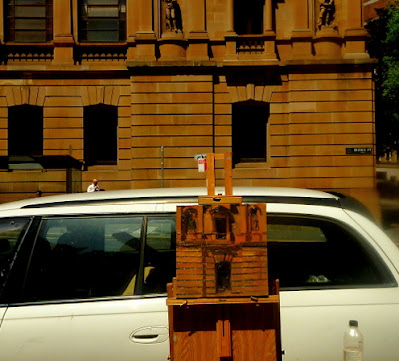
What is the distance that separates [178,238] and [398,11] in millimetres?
33996

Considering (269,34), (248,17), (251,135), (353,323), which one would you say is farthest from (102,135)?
(353,323)

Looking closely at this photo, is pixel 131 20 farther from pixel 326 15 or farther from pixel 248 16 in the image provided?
pixel 326 15

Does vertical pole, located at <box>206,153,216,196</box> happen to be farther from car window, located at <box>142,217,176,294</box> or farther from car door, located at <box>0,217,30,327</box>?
car door, located at <box>0,217,30,327</box>

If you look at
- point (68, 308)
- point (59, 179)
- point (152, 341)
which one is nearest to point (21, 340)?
point (68, 308)

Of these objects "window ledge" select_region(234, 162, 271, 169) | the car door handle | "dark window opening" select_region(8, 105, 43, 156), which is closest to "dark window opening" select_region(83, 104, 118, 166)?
"dark window opening" select_region(8, 105, 43, 156)

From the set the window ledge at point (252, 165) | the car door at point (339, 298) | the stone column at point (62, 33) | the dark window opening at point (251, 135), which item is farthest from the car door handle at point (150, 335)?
the stone column at point (62, 33)

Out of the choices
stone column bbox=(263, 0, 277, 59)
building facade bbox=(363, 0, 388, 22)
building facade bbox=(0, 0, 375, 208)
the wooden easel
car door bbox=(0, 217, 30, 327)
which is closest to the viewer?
the wooden easel

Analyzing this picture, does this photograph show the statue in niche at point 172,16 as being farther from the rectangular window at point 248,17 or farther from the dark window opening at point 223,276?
the dark window opening at point 223,276

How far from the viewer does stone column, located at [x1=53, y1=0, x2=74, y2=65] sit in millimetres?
23656

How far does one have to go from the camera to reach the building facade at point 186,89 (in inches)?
909

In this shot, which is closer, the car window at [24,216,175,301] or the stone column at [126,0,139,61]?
the car window at [24,216,175,301]

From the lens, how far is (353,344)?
2.91 meters

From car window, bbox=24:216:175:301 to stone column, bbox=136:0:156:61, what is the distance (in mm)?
20301

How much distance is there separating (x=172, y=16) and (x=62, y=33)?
5021 millimetres
